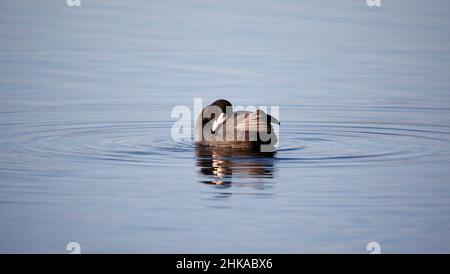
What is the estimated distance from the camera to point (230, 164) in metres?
11.6

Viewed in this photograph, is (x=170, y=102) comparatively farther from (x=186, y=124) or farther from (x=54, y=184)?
(x=54, y=184)

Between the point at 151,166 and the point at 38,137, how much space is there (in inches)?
113

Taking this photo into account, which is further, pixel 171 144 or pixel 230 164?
pixel 171 144

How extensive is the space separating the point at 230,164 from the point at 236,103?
450 cm

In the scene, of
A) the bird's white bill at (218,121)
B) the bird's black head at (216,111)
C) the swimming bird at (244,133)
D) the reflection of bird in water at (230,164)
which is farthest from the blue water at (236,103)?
the bird's black head at (216,111)

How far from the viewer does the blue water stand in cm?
883

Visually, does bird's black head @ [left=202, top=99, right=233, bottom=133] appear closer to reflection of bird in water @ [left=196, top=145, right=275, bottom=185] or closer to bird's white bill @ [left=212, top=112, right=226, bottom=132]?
bird's white bill @ [left=212, top=112, right=226, bottom=132]

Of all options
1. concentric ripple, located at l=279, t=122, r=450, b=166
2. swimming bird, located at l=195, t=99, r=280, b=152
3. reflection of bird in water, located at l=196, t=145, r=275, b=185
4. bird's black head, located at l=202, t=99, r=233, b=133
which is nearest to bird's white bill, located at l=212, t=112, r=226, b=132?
swimming bird, located at l=195, t=99, r=280, b=152

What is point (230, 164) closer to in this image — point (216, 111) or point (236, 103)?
point (216, 111)

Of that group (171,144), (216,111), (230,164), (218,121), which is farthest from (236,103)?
(230,164)

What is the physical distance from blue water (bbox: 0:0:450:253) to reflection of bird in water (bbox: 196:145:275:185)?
42 millimetres

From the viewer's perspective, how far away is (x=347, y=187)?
33.9 feet

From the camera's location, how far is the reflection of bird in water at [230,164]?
10921mm

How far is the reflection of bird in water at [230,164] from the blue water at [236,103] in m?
0.04
